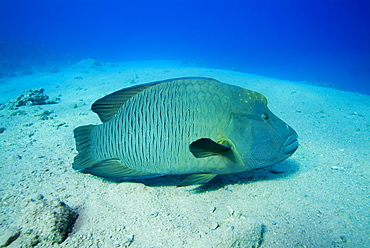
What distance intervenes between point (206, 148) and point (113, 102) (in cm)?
147

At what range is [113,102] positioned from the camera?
2.63m

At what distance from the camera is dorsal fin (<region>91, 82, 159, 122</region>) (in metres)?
2.60

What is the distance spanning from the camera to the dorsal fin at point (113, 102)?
2.60 metres

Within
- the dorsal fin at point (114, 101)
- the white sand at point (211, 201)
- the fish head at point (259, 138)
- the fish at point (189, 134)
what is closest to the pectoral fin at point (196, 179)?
the fish at point (189, 134)

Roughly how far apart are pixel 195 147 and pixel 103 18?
22837 cm

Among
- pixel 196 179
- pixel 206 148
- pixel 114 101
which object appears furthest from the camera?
pixel 114 101

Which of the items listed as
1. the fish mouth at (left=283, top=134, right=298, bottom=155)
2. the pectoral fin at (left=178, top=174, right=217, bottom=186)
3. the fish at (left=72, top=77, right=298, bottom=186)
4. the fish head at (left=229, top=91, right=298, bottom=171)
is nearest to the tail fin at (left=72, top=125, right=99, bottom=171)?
the fish at (left=72, top=77, right=298, bottom=186)

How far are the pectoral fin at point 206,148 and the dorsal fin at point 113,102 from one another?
3.73 ft

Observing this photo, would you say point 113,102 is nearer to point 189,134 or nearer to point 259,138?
point 189,134

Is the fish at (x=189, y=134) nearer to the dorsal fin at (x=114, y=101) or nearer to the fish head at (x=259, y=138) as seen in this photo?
the fish head at (x=259, y=138)

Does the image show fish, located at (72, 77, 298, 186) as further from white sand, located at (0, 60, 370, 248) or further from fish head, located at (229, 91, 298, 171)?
white sand, located at (0, 60, 370, 248)

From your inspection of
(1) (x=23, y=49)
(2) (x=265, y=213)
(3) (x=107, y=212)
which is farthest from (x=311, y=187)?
(1) (x=23, y=49)

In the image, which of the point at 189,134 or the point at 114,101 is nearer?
the point at 189,134

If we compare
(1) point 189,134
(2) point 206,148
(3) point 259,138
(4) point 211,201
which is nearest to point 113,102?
(1) point 189,134
